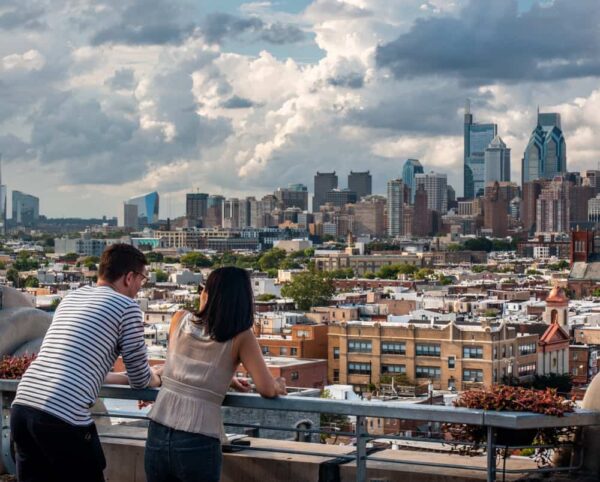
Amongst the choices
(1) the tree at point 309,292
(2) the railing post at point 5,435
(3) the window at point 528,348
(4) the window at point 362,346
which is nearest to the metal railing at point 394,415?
(2) the railing post at point 5,435

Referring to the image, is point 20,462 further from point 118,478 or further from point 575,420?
point 575,420

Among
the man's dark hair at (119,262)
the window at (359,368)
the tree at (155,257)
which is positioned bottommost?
the window at (359,368)

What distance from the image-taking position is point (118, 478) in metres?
5.87

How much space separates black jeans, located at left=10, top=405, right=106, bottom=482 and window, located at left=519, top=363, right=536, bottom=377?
42.3 m

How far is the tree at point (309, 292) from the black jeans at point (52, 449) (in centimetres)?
6969

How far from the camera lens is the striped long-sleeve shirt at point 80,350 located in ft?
15.7

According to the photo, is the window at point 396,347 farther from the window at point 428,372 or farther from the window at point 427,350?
the window at point 428,372

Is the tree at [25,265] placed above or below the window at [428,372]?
above

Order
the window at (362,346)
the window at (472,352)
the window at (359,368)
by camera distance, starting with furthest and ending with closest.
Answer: the window at (362,346) → the window at (359,368) → the window at (472,352)

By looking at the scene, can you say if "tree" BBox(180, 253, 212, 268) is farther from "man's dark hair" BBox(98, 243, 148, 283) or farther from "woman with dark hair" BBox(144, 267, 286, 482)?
"woman with dark hair" BBox(144, 267, 286, 482)

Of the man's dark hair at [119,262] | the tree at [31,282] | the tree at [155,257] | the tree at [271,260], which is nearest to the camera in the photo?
the man's dark hair at [119,262]

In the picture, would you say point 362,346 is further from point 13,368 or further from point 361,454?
point 361,454

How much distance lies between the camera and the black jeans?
187 inches

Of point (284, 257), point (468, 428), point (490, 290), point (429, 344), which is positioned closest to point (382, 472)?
point (468, 428)
